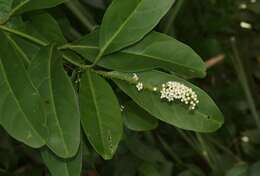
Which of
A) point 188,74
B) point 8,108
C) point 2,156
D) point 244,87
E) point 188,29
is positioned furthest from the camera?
point 188,29

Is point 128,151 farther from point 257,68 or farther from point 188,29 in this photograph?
point 257,68

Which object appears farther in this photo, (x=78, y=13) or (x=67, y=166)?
(x=78, y=13)

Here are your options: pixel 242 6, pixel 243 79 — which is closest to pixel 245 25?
pixel 242 6

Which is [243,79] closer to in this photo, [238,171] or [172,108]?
[238,171]

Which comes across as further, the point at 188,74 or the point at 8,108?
the point at 188,74

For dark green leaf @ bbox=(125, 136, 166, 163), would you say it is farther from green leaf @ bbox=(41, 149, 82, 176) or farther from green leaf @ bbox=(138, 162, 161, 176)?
green leaf @ bbox=(41, 149, 82, 176)

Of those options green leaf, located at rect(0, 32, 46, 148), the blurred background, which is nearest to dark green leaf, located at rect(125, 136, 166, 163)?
the blurred background

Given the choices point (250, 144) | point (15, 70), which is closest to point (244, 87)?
point (250, 144)

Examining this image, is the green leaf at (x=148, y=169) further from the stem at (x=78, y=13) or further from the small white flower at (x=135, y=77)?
the small white flower at (x=135, y=77)
